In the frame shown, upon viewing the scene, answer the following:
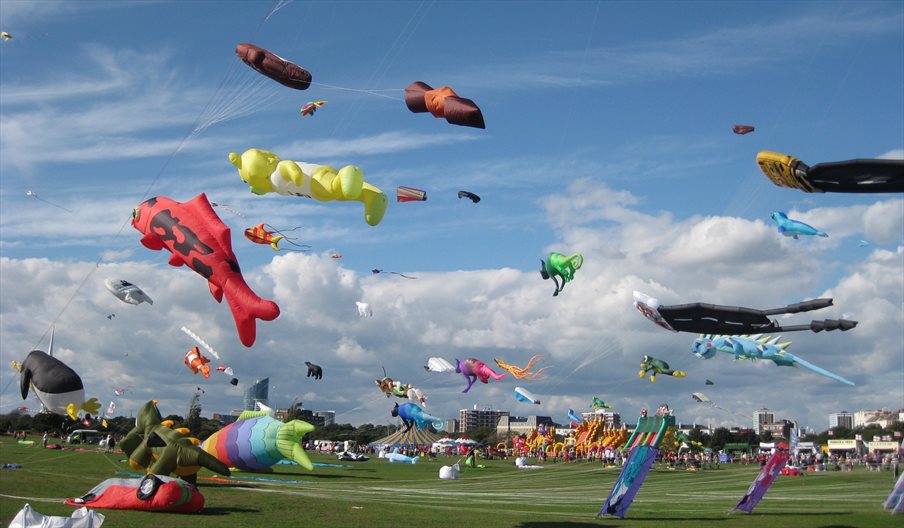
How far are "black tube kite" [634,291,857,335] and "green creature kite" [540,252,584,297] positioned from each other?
18128 mm

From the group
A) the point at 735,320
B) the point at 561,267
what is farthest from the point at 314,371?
the point at 735,320

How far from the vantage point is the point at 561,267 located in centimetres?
3516

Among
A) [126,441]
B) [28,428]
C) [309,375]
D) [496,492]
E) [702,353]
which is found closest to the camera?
[126,441]

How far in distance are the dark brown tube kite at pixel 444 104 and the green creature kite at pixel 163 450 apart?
10.4 meters

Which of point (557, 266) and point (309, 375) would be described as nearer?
point (557, 266)

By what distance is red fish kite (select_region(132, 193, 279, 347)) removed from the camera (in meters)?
15.9

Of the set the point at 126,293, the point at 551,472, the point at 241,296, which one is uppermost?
the point at 126,293

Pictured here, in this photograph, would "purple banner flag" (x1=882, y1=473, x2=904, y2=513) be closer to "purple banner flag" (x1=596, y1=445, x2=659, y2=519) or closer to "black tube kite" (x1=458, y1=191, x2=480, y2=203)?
"purple banner flag" (x1=596, y1=445, x2=659, y2=519)

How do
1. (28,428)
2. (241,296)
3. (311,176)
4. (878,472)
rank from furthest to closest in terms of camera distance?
(28,428) → (878,472) → (311,176) → (241,296)

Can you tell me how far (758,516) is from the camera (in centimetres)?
2416

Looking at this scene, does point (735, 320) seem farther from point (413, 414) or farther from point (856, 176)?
point (413, 414)

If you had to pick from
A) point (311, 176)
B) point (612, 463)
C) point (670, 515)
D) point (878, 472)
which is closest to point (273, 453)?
point (670, 515)

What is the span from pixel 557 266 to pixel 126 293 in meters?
17.7

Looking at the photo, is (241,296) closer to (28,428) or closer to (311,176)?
(311,176)
